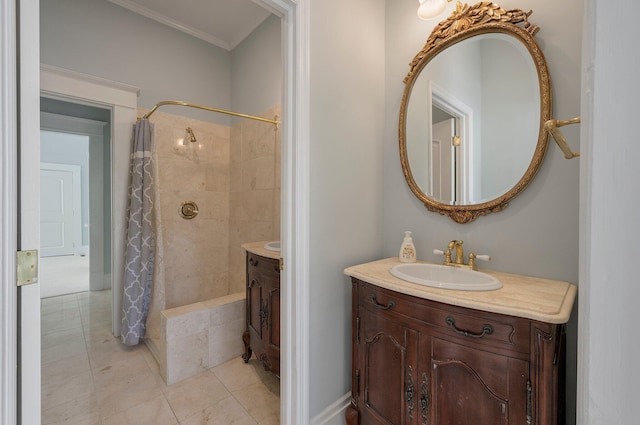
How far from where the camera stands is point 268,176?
2.51 m

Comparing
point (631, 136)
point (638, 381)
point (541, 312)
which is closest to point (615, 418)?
point (638, 381)

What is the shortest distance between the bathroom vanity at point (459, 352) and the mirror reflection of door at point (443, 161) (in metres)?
0.51

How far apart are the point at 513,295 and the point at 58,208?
333 inches

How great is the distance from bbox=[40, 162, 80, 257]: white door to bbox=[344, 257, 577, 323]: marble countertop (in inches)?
304

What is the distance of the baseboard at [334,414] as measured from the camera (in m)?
1.42

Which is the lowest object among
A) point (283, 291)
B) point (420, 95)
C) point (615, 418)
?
point (283, 291)

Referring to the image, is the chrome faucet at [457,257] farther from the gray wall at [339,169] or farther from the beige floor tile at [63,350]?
the beige floor tile at [63,350]

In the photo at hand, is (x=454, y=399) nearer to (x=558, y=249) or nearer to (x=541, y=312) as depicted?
(x=541, y=312)

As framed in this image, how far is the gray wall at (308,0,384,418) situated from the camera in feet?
4.66

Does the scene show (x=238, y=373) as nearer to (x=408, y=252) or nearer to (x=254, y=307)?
(x=254, y=307)

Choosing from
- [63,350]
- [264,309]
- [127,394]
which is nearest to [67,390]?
[127,394]

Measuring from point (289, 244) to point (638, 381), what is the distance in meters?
1.20

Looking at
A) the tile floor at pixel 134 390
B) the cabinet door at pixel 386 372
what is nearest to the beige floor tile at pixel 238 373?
the tile floor at pixel 134 390

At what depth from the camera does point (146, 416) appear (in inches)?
62.4
